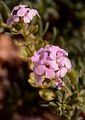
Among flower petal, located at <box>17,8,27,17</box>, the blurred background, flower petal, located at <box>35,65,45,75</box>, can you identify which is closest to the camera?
flower petal, located at <box>35,65,45,75</box>

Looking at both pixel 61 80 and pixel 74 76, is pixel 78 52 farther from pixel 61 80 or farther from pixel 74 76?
pixel 61 80

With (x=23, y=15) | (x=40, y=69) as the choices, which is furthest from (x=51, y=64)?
(x=23, y=15)

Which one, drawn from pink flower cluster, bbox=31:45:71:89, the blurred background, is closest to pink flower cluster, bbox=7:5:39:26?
pink flower cluster, bbox=31:45:71:89

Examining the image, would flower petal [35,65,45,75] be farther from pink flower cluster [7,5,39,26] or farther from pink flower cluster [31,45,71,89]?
pink flower cluster [7,5,39,26]

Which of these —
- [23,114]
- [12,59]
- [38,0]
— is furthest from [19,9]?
[12,59]

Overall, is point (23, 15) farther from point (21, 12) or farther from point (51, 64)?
point (51, 64)

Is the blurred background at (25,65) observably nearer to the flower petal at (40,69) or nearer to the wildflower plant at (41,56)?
the wildflower plant at (41,56)

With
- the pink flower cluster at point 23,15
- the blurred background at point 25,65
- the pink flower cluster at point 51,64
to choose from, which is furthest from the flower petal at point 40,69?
the blurred background at point 25,65
